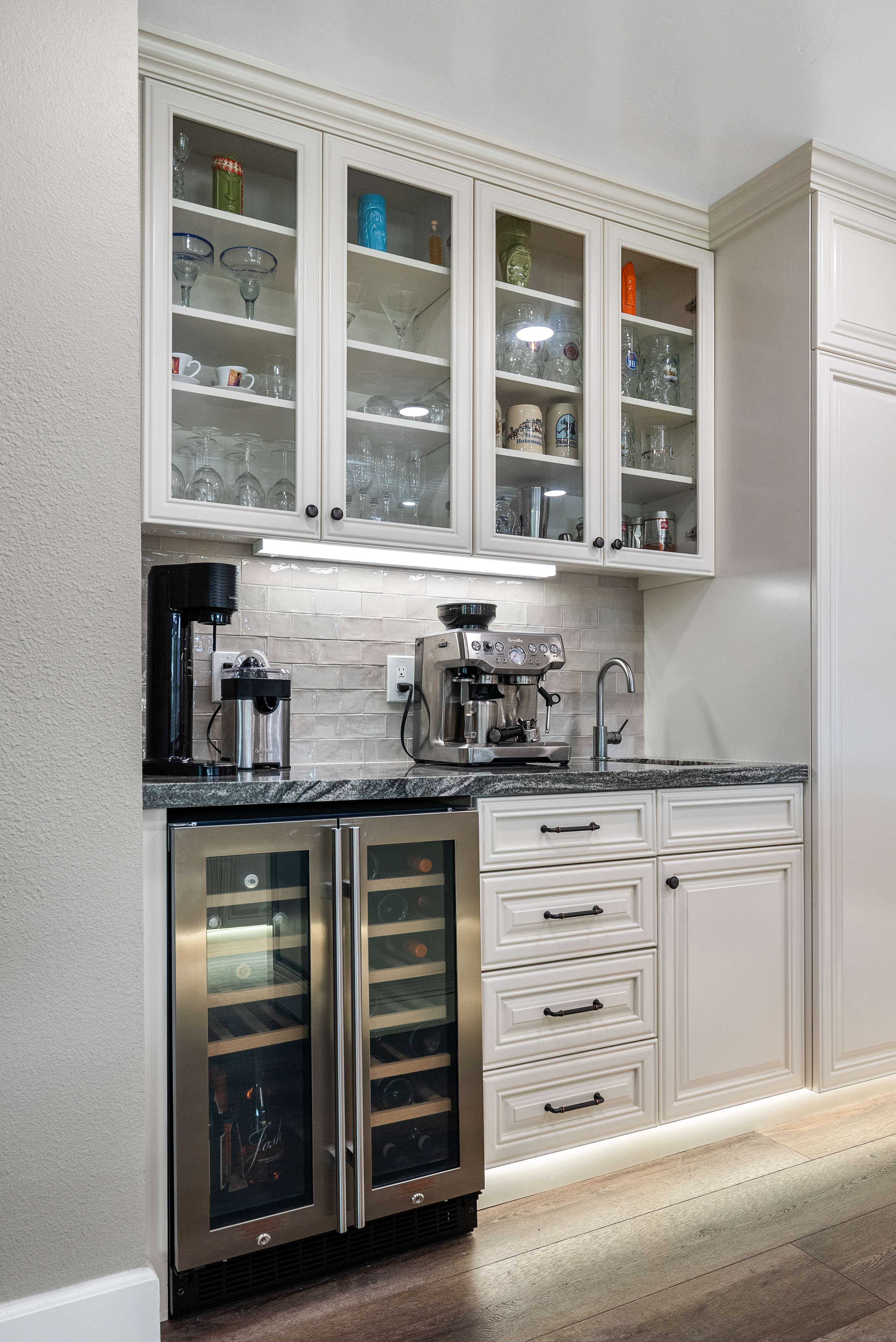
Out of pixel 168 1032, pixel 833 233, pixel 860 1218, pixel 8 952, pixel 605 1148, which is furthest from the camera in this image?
pixel 833 233

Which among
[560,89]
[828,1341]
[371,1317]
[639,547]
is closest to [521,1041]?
[371,1317]

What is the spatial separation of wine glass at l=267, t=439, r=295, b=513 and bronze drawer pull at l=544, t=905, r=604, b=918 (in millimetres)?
1091

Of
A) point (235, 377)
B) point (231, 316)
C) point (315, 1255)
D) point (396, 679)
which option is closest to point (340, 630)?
point (396, 679)

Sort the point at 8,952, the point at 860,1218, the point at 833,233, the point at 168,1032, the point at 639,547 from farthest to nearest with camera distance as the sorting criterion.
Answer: the point at 639,547, the point at 833,233, the point at 860,1218, the point at 168,1032, the point at 8,952

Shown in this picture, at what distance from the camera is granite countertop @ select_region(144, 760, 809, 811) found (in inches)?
64.2

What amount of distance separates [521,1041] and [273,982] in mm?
578

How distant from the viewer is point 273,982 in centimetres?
169

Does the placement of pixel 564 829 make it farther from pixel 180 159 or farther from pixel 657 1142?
pixel 180 159

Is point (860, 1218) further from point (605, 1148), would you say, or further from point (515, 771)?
point (515, 771)

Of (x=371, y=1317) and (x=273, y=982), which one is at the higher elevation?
(x=273, y=982)

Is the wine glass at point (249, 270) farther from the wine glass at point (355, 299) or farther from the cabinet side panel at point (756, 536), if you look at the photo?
the cabinet side panel at point (756, 536)

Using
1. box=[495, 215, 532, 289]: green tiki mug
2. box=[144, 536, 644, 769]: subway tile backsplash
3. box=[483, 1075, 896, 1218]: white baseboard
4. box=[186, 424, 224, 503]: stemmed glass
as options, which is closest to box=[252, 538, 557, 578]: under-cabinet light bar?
box=[144, 536, 644, 769]: subway tile backsplash

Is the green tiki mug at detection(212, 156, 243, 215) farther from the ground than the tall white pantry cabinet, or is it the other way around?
the green tiki mug at detection(212, 156, 243, 215)

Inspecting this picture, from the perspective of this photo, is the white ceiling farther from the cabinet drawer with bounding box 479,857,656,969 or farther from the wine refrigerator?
the cabinet drawer with bounding box 479,857,656,969
